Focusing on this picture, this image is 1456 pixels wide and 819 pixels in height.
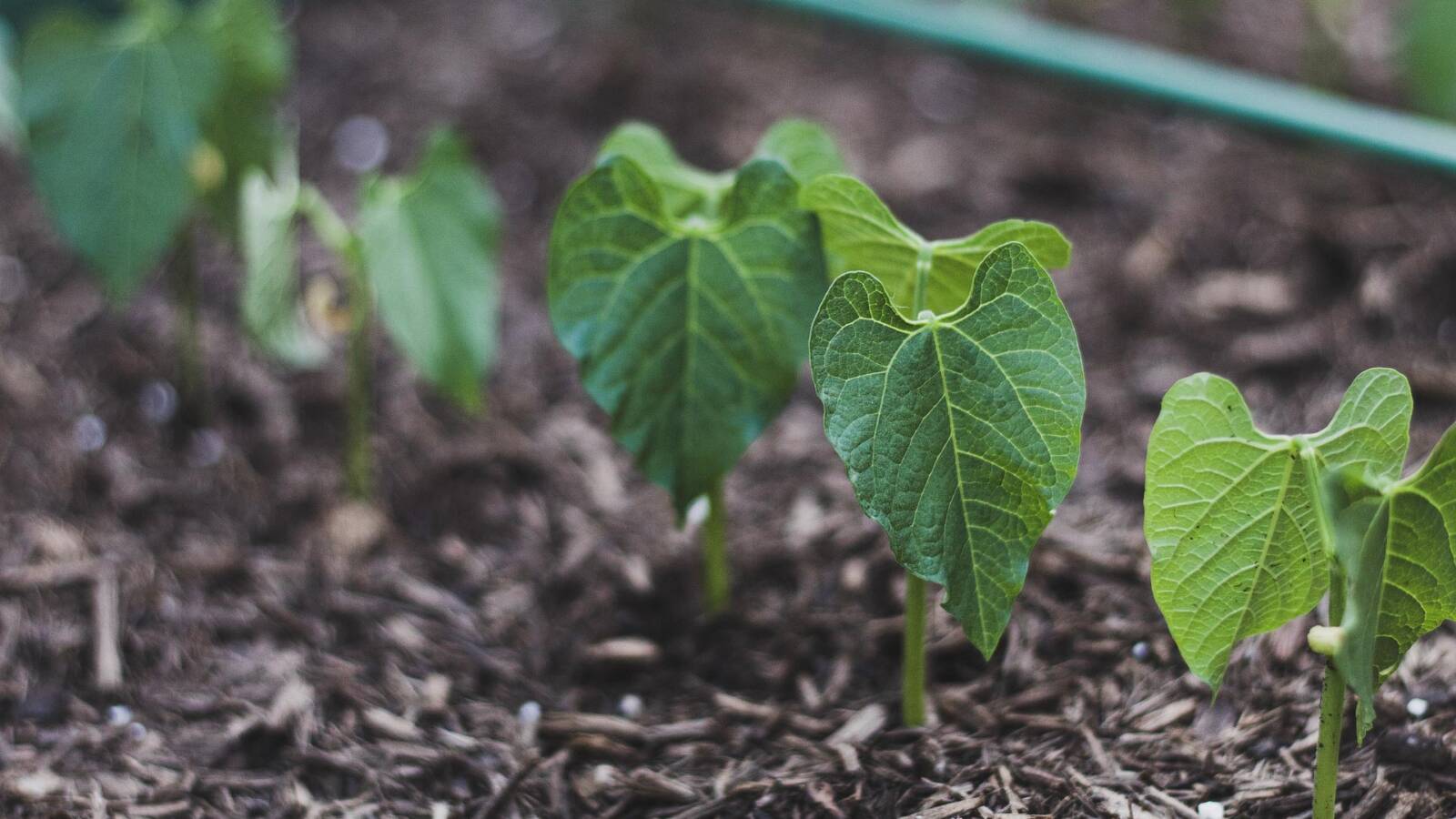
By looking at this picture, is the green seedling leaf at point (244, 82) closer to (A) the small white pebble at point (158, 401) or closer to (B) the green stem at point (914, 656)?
(A) the small white pebble at point (158, 401)

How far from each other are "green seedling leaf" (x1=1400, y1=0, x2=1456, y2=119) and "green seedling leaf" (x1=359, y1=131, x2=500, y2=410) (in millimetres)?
1914

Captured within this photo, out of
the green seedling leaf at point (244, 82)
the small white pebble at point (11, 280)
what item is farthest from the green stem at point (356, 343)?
the small white pebble at point (11, 280)

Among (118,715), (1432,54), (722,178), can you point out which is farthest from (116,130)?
(1432,54)

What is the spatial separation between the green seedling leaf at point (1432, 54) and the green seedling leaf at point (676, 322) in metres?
1.83

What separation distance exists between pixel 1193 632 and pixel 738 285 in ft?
1.85

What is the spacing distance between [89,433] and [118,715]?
721mm

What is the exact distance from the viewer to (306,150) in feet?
9.59

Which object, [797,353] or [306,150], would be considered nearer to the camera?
[797,353]

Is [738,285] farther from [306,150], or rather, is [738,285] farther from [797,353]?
[306,150]

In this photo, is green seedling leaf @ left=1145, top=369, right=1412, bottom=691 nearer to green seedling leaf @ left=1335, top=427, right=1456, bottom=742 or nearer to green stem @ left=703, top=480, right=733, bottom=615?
green seedling leaf @ left=1335, top=427, right=1456, bottom=742

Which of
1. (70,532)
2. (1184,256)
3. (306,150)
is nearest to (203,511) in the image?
(70,532)

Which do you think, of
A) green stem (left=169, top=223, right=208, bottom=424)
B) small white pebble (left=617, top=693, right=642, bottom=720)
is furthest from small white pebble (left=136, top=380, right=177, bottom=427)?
small white pebble (left=617, top=693, right=642, bottom=720)

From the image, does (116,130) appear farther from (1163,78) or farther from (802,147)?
(1163,78)

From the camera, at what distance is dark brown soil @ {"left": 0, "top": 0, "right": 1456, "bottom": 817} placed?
4.69 ft
